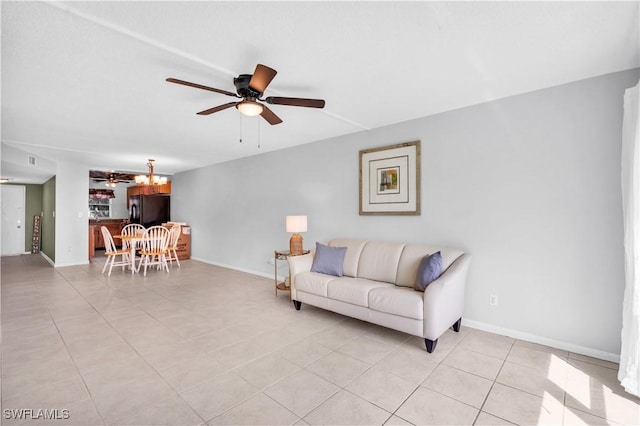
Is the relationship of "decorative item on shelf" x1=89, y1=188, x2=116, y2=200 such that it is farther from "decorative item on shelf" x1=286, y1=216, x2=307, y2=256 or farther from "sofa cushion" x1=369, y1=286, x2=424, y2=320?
"sofa cushion" x1=369, y1=286, x2=424, y2=320

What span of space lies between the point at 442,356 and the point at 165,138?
467cm

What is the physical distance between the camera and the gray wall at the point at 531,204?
8.32 ft

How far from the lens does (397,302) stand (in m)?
2.80

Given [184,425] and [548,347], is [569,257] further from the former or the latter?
[184,425]

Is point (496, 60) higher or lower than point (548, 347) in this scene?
higher

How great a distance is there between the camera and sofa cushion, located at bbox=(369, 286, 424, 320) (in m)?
2.68

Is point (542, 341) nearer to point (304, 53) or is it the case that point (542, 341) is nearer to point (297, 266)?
point (297, 266)

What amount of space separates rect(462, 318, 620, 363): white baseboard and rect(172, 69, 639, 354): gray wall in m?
0.04

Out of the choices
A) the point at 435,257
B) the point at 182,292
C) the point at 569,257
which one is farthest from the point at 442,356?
the point at 182,292

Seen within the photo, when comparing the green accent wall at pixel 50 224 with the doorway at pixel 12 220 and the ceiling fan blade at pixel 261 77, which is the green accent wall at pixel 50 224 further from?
the ceiling fan blade at pixel 261 77

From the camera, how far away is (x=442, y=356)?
2.59m

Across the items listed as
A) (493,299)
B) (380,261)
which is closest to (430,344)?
(493,299)

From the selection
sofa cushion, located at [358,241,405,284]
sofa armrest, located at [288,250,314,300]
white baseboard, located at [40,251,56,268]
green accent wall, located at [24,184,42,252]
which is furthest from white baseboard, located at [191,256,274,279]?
green accent wall, located at [24,184,42,252]

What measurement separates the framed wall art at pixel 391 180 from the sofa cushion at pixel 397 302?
46.9 inches
